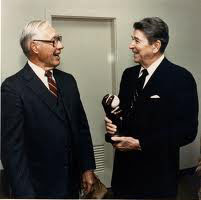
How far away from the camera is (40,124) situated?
121 centimetres

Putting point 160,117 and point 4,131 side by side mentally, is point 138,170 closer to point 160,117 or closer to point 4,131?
point 160,117

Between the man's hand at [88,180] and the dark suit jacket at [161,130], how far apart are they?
0.34 feet

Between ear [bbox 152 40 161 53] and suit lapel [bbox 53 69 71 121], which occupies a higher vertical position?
ear [bbox 152 40 161 53]

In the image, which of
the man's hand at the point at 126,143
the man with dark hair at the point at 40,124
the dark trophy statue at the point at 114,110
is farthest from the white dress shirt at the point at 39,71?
the man's hand at the point at 126,143

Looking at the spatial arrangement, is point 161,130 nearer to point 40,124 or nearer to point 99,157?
point 99,157

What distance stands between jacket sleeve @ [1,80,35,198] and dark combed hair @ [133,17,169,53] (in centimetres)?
56

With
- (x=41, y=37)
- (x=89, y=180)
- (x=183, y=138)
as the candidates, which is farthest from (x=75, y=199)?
(x=41, y=37)

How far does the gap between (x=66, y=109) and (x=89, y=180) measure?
32 cm

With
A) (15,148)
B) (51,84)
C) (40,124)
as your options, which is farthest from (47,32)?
(15,148)

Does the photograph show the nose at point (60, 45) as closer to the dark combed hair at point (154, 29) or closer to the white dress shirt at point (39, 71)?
the white dress shirt at point (39, 71)

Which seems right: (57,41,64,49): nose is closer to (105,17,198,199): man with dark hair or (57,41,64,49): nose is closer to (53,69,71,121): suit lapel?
(53,69,71,121): suit lapel

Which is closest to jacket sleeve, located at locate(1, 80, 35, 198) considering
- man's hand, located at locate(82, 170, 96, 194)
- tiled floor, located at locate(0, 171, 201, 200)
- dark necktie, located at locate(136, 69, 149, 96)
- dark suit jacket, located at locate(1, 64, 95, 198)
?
dark suit jacket, located at locate(1, 64, 95, 198)

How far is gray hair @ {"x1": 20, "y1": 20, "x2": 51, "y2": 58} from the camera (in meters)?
1.22

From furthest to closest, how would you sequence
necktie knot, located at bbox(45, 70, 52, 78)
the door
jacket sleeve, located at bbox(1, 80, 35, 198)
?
the door
necktie knot, located at bbox(45, 70, 52, 78)
jacket sleeve, located at bbox(1, 80, 35, 198)
